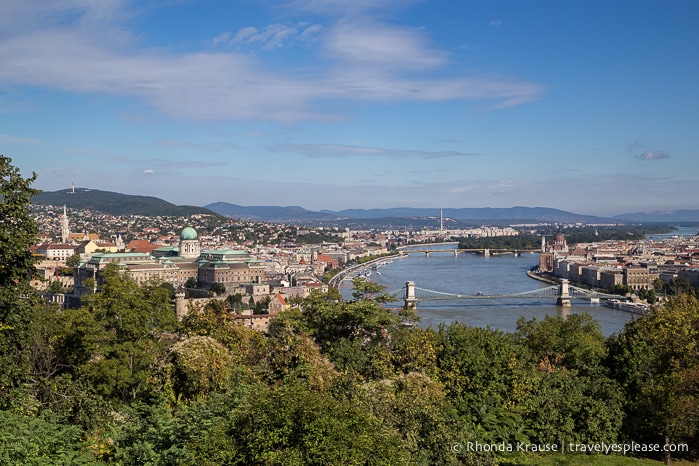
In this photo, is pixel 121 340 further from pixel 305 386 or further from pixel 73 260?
pixel 73 260

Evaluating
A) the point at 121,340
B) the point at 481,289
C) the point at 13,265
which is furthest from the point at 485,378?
the point at 481,289

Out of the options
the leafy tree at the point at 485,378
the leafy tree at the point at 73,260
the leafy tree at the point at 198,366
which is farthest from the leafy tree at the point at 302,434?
the leafy tree at the point at 73,260

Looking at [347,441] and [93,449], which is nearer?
[347,441]

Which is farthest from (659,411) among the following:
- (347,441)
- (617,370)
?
(347,441)

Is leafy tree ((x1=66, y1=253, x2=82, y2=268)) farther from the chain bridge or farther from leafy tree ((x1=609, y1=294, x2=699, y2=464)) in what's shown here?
leafy tree ((x1=609, y1=294, x2=699, y2=464))

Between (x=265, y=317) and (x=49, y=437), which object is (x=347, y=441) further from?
(x=265, y=317)

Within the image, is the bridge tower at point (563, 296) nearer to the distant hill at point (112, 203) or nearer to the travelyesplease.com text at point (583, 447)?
the travelyesplease.com text at point (583, 447)
